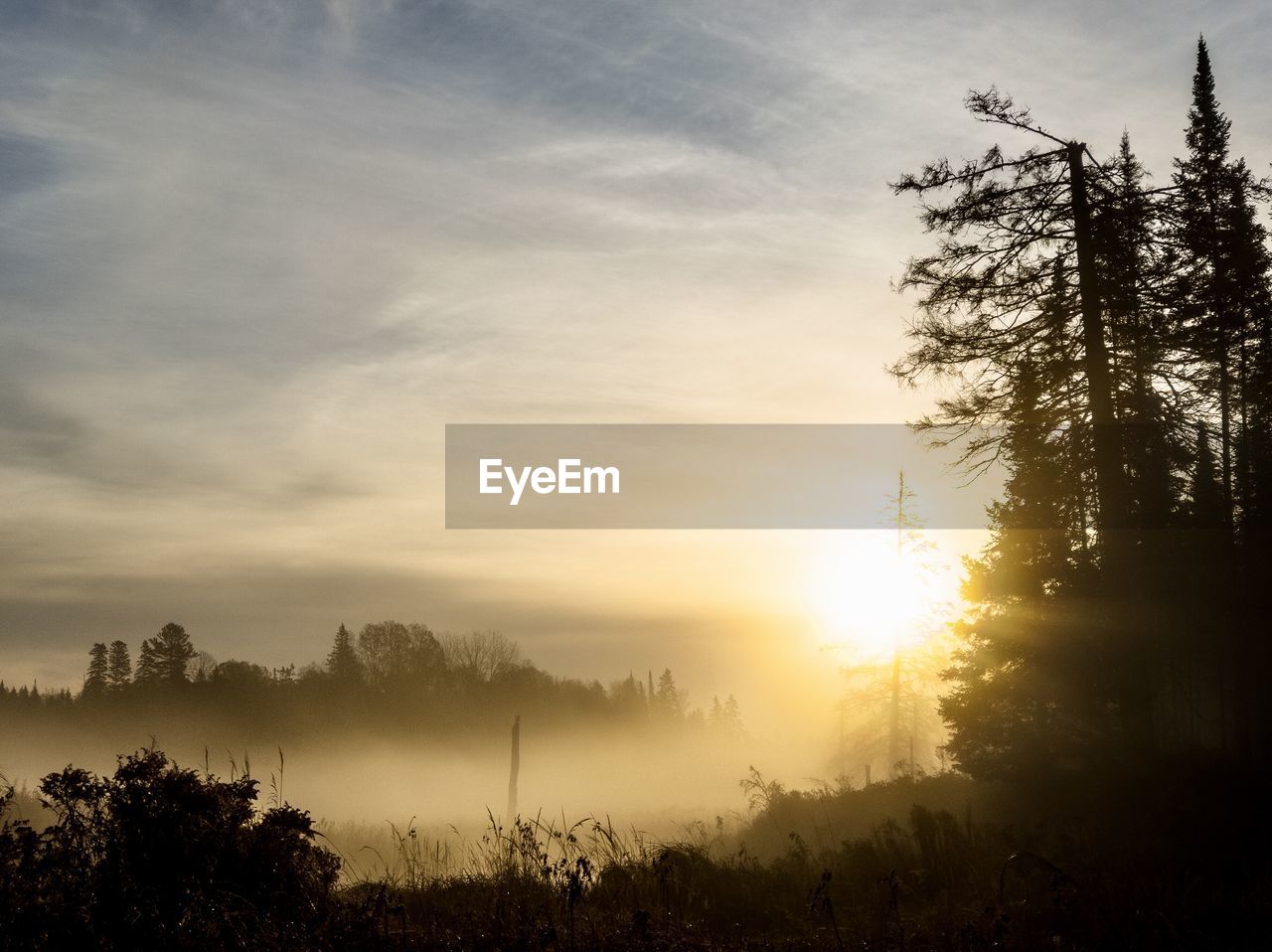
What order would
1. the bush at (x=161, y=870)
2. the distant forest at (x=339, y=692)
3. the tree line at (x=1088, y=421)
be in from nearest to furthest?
1. the bush at (x=161, y=870)
2. the tree line at (x=1088, y=421)
3. the distant forest at (x=339, y=692)

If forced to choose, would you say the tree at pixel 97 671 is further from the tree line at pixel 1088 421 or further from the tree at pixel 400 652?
the tree line at pixel 1088 421

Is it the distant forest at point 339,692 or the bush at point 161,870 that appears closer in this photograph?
the bush at point 161,870

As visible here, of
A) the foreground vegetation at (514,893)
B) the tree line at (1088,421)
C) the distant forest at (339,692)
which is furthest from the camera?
the distant forest at (339,692)

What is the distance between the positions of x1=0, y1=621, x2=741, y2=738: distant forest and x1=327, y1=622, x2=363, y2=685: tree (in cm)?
10

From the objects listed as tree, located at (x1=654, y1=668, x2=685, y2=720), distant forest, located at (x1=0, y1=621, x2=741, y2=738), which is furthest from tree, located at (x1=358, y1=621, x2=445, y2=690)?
tree, located at (x1=654, y1=668, x2=685, y2=720)

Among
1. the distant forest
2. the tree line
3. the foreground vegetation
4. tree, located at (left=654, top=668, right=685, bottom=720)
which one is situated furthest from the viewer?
tree, located at (left=654, top=668, right=685, bottom=720)

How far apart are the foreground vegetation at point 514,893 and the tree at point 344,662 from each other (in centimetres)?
8250

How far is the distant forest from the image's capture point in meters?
77.2

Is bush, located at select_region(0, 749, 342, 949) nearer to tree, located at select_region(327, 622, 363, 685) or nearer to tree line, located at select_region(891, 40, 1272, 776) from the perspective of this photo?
tree line, located at select_region(891, 40, 1272, 776)

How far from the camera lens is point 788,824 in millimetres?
22250

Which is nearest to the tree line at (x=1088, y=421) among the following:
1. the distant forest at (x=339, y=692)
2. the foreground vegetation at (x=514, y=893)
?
the foreground vegetation at (x=514, y=893)

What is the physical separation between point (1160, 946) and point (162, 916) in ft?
20.6

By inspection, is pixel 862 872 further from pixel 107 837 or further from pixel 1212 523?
pixel 1212 523

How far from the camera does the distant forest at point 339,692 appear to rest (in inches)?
3041
